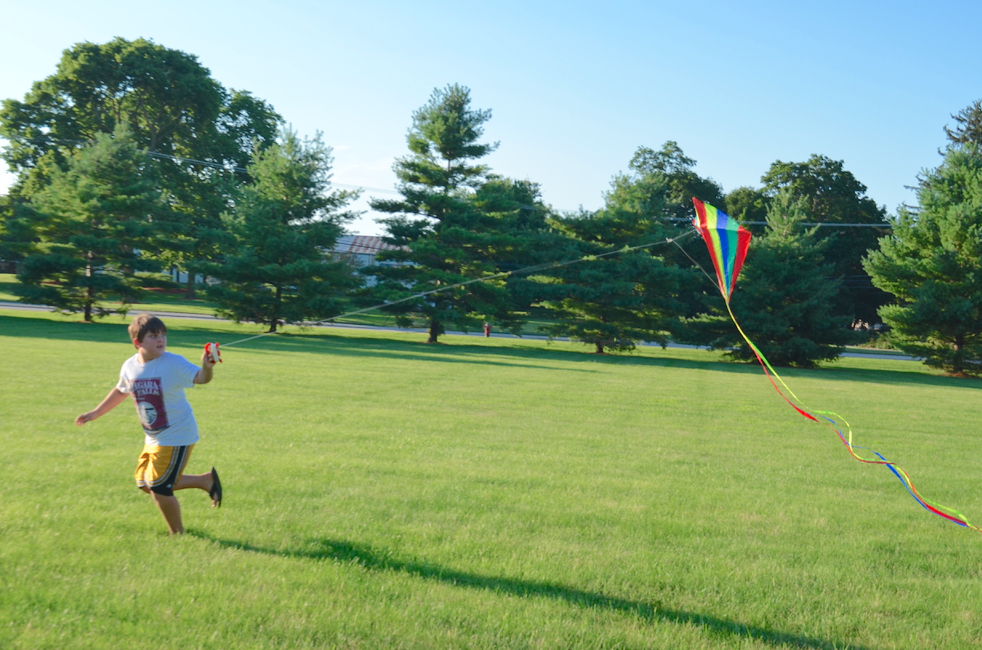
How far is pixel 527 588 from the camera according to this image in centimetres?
450

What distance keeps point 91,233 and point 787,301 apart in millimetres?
30977

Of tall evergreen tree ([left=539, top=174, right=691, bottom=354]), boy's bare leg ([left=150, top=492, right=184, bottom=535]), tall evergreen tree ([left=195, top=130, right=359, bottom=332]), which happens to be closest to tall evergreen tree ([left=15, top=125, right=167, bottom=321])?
tall evergreen tree ([left=195, top=130, right=359, bottom=332])

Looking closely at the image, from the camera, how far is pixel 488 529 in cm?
570

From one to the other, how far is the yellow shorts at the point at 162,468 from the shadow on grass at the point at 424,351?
18.3 metres

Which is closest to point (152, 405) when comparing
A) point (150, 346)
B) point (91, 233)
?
point (150, 346)

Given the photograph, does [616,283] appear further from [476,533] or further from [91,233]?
[476,533]

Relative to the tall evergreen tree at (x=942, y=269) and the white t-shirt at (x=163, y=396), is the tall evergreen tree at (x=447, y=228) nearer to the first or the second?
the tall evergreen tree at (x=942, y=269)

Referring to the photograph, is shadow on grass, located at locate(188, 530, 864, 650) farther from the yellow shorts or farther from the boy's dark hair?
the boy's dark hair

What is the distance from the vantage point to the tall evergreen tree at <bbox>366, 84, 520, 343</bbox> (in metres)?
33.4

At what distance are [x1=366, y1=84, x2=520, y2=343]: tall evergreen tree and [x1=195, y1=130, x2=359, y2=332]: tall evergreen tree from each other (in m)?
2.18

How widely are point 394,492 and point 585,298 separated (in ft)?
88.5

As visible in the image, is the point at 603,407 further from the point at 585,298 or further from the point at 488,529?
the point at 585,298

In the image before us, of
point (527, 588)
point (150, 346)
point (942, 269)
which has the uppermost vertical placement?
point (942, 269)

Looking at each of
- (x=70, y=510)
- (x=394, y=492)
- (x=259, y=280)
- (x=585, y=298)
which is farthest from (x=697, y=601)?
(x=259, y=280)
